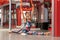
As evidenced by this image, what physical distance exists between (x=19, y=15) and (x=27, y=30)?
5.60ft

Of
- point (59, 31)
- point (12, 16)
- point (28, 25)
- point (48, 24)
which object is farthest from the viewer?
point (12, 16)

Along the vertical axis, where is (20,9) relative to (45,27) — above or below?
above

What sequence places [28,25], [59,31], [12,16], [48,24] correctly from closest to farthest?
[59,31], [28,25], [48,24], [12,16]

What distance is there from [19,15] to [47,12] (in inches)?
68.8

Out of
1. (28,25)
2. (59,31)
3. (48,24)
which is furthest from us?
(48,24)

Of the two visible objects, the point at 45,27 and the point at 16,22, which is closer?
the point at 45,27

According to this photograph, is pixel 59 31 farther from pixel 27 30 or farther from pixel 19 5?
pixel 19 5

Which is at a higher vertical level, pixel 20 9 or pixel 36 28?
pixel 20 9

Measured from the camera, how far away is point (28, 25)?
36.0ft

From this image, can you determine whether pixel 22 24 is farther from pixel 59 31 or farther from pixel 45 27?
pixel 59 31

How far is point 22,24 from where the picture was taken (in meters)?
11.8

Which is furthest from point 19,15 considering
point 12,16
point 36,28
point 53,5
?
point 53,5

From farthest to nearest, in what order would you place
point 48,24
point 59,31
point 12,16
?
point 12,16 < point 48,24 < point 59,31

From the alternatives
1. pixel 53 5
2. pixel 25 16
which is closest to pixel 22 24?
pixel 25 16
